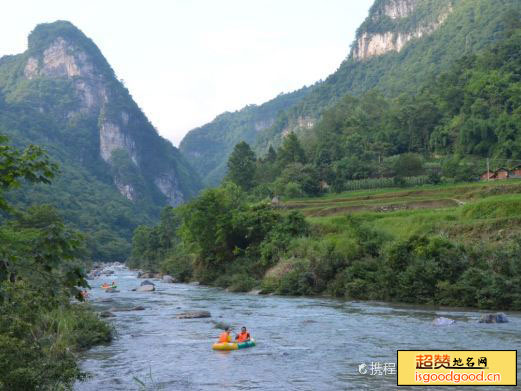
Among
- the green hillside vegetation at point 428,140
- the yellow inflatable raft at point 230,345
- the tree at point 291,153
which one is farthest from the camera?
the tree at point 291,153

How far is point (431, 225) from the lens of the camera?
46500 millimetres

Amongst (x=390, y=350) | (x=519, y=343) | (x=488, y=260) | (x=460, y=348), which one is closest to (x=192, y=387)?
(x=390, y=350)

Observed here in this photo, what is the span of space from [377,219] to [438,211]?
18.6 feet

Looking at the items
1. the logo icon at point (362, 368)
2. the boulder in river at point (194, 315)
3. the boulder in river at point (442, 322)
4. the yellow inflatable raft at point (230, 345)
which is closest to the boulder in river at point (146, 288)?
the boulder in river at point (194, 315)

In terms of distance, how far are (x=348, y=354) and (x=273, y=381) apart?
469 centimetres

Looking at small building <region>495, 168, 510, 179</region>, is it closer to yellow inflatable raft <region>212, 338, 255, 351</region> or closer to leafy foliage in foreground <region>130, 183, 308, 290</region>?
leafy foliage in foreground <region>130, 183, 308, 290</region>

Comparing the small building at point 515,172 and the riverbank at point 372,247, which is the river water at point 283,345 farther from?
the small building at point 515,172

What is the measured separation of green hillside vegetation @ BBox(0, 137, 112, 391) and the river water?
1751mm

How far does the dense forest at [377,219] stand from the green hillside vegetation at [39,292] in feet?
70.9

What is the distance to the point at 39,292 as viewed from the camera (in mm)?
15641

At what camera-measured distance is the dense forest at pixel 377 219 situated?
123 feet

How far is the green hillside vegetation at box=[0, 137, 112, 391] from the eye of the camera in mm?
7984

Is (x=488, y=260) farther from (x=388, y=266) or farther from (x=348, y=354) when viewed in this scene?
(x=348, y=354)

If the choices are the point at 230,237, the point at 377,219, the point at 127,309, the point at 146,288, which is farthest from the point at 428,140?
the point at 127,309
